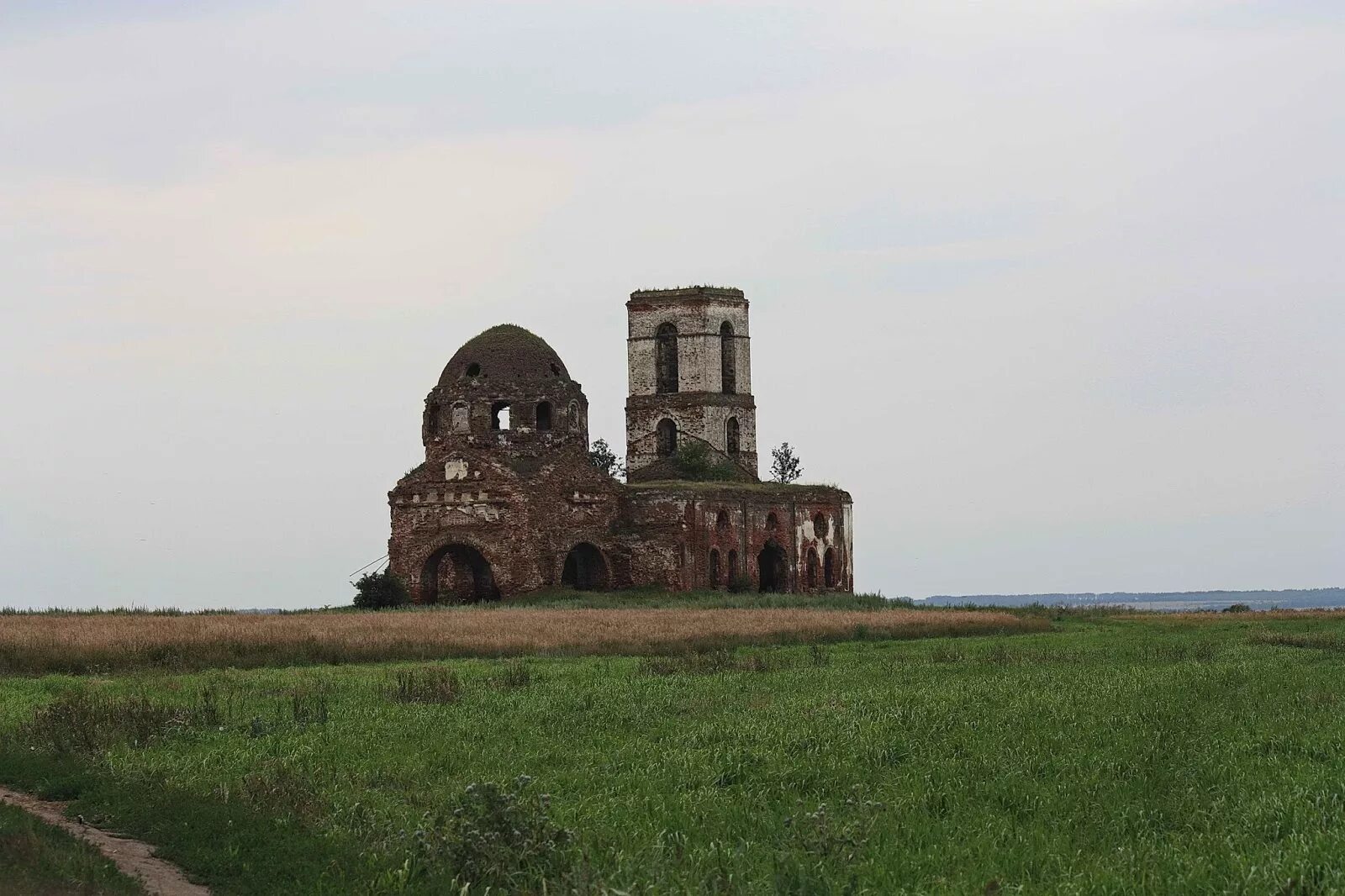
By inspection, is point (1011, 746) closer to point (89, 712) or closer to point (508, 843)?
point (508, 843)

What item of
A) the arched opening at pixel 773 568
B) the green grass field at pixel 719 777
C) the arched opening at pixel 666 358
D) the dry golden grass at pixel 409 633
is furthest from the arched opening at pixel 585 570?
the green grass field at pixel 719 777

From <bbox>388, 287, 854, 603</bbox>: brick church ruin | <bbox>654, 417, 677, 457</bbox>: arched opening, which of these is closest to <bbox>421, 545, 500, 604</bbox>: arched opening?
<bbox>388, 287, 854, 603</bbox>: brick church ruin

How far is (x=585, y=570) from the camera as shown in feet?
182

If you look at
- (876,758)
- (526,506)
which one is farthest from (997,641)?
(526,506)

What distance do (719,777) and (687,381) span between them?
48.8 metres

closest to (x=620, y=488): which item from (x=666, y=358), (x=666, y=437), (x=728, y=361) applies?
(x=666, y=437)

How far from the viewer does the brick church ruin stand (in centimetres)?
5244

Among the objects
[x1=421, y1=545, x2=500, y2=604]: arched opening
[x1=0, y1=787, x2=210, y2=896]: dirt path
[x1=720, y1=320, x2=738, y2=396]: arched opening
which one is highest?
→ [x1=720, y1=320, x2=738, y2=396]: arched opening

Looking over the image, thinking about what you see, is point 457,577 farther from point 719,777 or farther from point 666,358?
point 719,777

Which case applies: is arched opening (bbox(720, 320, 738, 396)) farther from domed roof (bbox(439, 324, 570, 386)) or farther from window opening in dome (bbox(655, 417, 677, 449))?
domed roof (bbox(439, 324, 570, 386))

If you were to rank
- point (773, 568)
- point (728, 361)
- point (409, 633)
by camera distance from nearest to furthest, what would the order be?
point (409, 633) → point (773, 568) → point (728, 361)

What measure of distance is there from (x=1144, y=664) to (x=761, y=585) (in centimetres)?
3533

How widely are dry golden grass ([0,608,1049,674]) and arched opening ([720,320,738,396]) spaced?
21.2m

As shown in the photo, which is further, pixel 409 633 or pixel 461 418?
pixel 461 418
